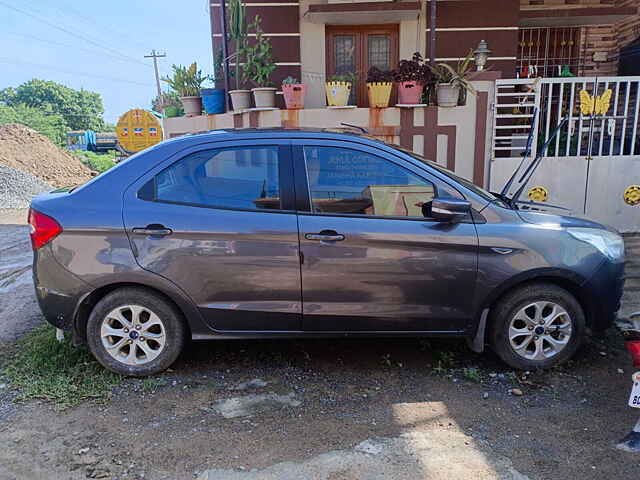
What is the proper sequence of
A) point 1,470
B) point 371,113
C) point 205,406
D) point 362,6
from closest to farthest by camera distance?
1. point 1,470
2. point 205,406
3. point 371,113
4. point 362,6

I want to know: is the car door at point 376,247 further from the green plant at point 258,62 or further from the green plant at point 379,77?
the green plant at point 258,62

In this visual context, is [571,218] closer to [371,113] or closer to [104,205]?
[104,205]

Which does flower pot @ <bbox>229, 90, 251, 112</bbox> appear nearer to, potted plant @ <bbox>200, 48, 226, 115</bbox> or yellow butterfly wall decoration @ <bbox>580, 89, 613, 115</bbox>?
potted plant @ <bbox>200, 48, 226, 115</bbox>

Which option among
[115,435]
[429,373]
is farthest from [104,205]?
[429,373]

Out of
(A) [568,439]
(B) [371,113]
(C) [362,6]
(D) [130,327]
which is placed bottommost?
(A) [568,439]

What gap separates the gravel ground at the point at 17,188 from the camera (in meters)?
13.5

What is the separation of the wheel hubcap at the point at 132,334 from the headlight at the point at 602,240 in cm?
295

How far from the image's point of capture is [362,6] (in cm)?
779

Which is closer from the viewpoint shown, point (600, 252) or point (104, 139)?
point (600, 252)

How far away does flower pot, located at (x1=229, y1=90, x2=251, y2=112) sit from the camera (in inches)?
285

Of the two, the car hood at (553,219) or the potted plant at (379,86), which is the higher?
the potted plant at (379,86)

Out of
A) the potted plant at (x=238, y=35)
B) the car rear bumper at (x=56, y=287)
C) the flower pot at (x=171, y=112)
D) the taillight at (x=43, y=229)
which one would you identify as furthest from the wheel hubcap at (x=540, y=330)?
the flower pot at (x=171, y=112)

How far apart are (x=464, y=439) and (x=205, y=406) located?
160cm

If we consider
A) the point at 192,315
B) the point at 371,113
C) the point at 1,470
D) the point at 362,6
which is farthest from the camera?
the point at 362,6
